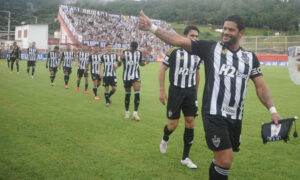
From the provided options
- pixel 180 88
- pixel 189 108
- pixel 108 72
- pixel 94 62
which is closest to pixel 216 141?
pixel 189 108

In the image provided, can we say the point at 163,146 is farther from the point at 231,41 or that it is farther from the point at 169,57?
the point at 231,41

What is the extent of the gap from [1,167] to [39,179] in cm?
80

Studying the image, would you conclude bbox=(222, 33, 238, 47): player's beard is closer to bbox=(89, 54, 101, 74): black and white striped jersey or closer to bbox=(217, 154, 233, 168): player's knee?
bbox=(217, 154, 233, 168): player's knee

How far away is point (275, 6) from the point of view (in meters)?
53.9

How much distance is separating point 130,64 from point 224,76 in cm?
539

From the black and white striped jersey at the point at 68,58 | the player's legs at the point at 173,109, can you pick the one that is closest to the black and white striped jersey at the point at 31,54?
the black and white striped jersey at the point at 68,58

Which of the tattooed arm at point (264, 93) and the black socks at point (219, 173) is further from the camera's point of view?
the tattooed arm at point (264, 93)

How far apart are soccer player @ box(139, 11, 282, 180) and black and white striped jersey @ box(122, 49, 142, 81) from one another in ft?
16.9

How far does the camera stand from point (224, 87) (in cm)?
340

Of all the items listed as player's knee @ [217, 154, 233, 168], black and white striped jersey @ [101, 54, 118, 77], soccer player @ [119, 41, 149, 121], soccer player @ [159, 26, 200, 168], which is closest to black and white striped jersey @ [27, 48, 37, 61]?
black and white striped jersey @ [101, 54, 118, 77]

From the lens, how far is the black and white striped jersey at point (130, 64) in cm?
854

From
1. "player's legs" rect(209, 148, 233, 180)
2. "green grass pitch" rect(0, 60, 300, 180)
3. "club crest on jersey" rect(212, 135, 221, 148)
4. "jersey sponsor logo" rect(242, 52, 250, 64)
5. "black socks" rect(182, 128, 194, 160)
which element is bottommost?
"green grass pitch" rect(0, 60, 300, 180)

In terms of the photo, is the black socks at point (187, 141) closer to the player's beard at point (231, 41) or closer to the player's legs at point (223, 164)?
the player's legs at point (223, 164)

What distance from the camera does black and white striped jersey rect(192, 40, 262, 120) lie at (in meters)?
3.40
